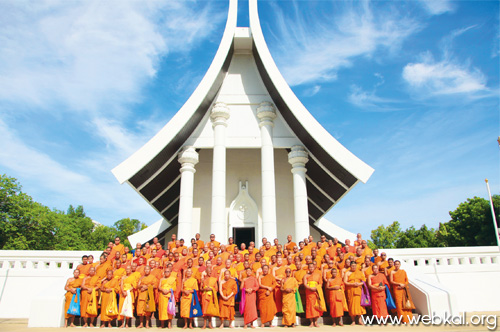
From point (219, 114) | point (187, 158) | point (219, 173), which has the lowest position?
point (219, 173)

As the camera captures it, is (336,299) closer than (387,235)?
Yes

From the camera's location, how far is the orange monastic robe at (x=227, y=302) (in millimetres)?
6918

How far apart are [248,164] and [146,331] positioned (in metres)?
8.38

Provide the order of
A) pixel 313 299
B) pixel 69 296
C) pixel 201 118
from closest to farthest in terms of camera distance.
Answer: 1. pixel 313 299
2. pixel 69 296
3. pixel 201 118

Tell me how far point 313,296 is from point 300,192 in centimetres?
531

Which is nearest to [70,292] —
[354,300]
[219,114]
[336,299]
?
[336,299]

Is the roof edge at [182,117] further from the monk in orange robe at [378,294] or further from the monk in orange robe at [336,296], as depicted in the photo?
the monk in orange robe at [378,294]

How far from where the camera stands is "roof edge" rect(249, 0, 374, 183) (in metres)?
10.8

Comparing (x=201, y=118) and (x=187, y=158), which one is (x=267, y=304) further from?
(x=201, y=118)

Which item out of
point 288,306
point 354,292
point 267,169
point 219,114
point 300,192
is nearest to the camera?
point 288,306

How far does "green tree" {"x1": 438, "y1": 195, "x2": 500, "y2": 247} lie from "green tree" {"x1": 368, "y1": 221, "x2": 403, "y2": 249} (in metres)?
10.3

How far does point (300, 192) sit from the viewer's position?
11977mm

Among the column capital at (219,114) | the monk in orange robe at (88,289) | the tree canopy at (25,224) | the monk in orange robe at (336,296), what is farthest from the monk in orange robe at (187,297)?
the tree canopy at (25,224)

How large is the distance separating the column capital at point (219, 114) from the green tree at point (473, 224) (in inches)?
1047
